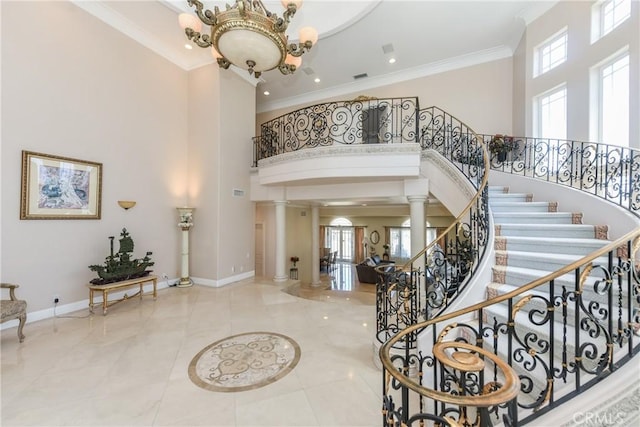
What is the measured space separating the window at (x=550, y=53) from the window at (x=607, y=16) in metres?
0.58

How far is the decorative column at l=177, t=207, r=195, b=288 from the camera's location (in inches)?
246

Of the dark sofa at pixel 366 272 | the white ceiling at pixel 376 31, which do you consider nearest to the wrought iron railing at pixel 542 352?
the white ceiling at pixel 376 31

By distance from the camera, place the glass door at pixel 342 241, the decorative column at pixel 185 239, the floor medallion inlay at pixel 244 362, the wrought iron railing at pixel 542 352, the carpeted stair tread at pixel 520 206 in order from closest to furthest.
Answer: the wrought iron railing at pixel 542 352 → the floor medallion inlay at pixel 244 362 → the carpeted stair tread at pixel 520 206 → the decorative column at pixel 185 239 → the glass door at pixel 342 241

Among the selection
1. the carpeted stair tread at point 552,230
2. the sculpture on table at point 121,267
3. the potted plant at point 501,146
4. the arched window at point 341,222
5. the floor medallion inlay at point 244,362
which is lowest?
the floor medallion inlay at point 244,362

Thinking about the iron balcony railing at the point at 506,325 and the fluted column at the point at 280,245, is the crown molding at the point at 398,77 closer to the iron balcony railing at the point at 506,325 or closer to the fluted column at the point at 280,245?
the iron balcony railing at the point at 506,325

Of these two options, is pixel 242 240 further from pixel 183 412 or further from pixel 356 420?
pixel 356 420

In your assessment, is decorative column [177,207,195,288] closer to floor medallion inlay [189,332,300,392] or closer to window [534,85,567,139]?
floor medallion inlay [189,332,300,392]

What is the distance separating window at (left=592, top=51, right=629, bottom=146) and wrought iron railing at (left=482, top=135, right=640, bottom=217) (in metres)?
0.22

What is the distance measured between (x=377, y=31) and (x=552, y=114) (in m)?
4.19

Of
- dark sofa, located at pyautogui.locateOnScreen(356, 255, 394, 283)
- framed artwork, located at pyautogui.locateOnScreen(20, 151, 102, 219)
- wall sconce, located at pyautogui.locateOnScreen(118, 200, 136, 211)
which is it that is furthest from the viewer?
dark sofa, located at pyautogui.locateOnScreen(356, 255, 394, 283)

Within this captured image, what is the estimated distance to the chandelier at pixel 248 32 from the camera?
9.07 feet

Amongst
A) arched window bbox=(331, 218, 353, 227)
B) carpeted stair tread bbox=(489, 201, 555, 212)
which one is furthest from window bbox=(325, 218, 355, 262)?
carpeted stair tread bbox=(489, 201, 555, 212)

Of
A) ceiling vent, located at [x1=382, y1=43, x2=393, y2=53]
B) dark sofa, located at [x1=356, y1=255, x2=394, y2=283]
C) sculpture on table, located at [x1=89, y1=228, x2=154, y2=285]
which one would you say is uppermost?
ceiling vent, located at [x1=382, y1=43, x2=393, y2=53]

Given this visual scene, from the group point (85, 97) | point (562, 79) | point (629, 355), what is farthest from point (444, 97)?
point (85, 97)
